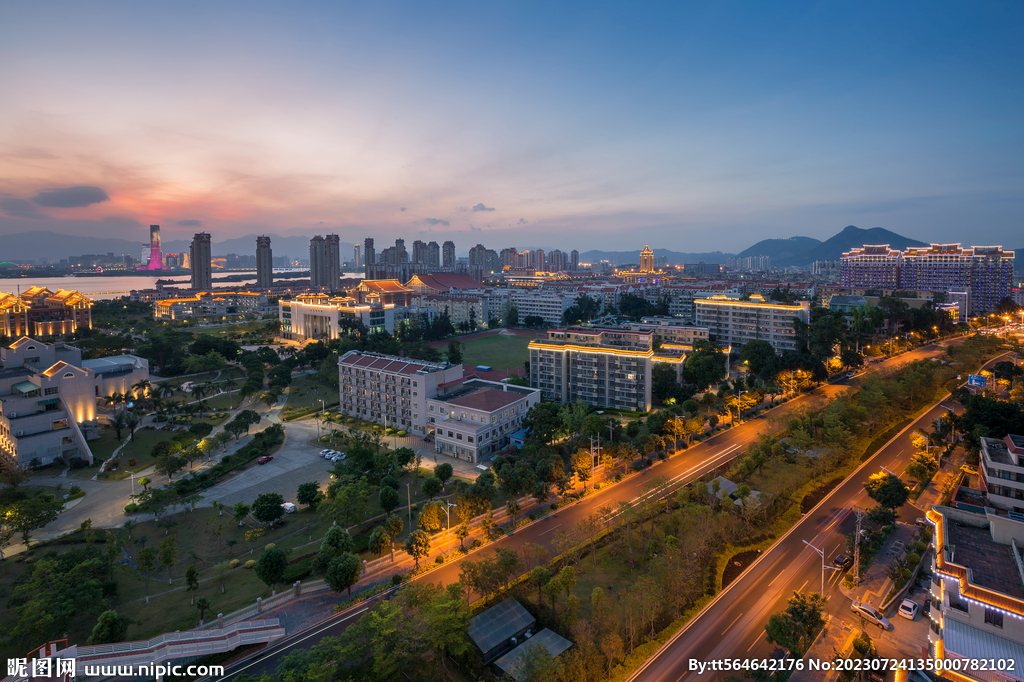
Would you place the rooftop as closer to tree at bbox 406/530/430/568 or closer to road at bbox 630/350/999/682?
road at bbox 630/350/999/682

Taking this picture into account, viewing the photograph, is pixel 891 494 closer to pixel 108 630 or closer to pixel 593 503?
pixel 593 503

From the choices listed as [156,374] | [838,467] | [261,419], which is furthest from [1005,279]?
[156,374]

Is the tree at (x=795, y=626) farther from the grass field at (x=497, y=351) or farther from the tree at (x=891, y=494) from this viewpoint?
the grass field at (x=497, y=351)

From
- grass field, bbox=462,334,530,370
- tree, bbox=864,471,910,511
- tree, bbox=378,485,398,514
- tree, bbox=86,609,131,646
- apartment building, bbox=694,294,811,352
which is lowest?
tree, bbox=86,609,131,646

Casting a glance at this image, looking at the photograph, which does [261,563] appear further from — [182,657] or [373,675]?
[373,675]

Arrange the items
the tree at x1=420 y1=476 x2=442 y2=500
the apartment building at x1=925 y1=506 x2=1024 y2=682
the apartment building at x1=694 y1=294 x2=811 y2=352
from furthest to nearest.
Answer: the apartment building at x1=694 y1=294 x2=811 y2=352, the tree at x1=420 y1=476 x2=442 y2=500, the apartment building at x1=925 y1=506 x2=1024 y2=682

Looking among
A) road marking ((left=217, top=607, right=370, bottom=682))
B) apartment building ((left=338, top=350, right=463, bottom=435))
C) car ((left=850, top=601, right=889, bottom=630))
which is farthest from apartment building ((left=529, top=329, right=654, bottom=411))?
road marking ((left=217, top=607, right=370, bottom=682))
